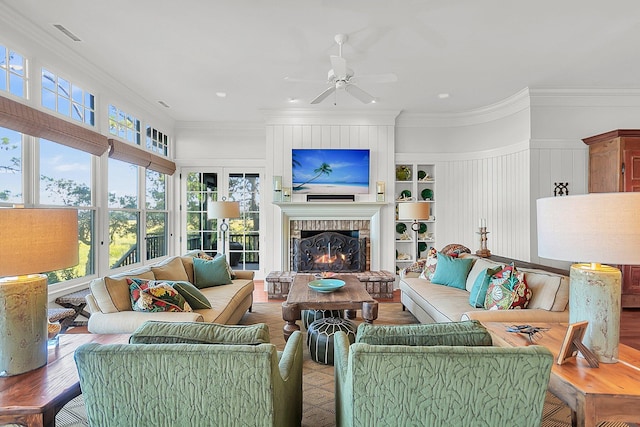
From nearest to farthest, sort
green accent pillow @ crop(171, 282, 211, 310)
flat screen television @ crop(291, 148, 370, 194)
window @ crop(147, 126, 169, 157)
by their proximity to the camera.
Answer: green accent pillow @ crop(171, 282, 211, 310)
window @ crop(147, 126, 169, 157)
flat screen television @ crop(291, 148, 370, 194)

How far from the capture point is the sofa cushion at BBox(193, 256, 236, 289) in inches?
155

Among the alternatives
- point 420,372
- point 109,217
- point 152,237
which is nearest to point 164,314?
point 420,372

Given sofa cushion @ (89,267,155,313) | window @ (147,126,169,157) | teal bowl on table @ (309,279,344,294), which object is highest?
window @ (147,126,169,157)

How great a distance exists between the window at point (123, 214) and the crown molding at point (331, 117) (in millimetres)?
2264

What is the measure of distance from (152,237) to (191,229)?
81 cm

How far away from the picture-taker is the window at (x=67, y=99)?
3.47 meters

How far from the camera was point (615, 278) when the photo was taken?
1.54 m

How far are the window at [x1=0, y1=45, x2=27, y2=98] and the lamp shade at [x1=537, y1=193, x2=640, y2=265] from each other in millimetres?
4076

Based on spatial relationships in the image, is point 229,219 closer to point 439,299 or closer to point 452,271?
point 452,271

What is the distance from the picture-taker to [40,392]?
1319 mm

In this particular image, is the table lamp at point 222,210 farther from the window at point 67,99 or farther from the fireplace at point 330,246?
the window at point 67,99

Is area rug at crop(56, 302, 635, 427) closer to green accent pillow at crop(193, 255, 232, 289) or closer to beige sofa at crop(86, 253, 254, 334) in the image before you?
beige sofa at crop(86, 253, 254, 334)

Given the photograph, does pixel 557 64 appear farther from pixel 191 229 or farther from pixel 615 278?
pixel 191 229

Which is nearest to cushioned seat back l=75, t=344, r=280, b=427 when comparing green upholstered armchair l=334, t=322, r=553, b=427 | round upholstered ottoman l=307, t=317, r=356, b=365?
green upholstered armchair l=334, t=322, r=553, b=427
